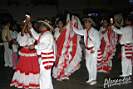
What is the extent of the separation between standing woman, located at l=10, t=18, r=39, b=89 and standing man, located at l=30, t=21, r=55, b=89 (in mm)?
556

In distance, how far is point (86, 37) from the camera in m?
13.8

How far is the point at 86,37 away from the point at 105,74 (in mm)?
2280

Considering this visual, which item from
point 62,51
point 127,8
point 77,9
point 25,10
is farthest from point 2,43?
point 127,8

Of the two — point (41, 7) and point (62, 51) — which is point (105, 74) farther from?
point (41, 7)

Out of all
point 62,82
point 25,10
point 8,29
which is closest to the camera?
point 62,82

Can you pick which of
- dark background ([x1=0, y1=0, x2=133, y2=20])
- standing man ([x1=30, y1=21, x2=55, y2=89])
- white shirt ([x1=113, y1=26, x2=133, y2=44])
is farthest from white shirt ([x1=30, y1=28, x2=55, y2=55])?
dark background ([x1=0, y1=0, x2=133, y2=20])

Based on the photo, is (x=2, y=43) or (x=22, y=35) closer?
(x=22, y=35)

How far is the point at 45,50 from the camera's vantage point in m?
12.2

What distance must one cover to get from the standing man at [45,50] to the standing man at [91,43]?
1.82 meters

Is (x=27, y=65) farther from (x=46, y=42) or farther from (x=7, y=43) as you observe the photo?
(x=7, y=43)

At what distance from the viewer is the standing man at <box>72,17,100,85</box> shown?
13.8 metres

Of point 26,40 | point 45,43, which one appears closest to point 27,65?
point 26,40

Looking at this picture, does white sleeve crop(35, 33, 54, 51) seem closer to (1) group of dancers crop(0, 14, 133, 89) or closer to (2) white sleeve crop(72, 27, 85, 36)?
(1) group of dancers crop(0, 14, 133, 89)

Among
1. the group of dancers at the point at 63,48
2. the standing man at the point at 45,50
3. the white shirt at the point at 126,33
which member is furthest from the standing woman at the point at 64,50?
the standing man at the point at 45,50
